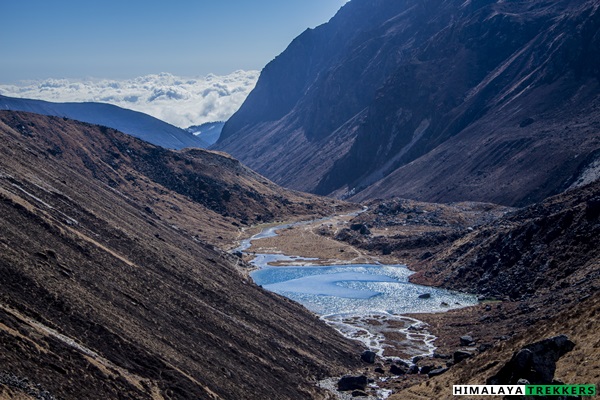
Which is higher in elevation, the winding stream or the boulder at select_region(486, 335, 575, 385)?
the winding stream

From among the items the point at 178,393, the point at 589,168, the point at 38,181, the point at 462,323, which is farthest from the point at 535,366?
the point at 589,168

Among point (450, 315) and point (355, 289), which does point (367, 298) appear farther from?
point (450, 315)

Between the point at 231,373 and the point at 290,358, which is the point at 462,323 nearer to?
the point at 290,358

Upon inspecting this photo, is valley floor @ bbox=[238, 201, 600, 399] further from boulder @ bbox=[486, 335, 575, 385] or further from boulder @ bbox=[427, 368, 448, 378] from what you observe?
boulder @ bbox=[427, 368, 448, 378]

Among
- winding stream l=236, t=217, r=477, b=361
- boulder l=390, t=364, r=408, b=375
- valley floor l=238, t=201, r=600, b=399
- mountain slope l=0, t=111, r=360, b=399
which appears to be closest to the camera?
mountain slope l=0, t=111, r=360, b=399

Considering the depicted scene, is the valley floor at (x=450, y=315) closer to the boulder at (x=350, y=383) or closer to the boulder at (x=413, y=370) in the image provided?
the boulder at (x=413, y=370)

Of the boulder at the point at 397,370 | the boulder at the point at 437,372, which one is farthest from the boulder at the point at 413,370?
the boulder at the point at 437,372

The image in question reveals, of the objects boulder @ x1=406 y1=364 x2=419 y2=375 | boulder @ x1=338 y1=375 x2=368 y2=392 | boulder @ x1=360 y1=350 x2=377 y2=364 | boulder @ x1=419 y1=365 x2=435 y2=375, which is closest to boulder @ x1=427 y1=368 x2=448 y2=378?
boulder @ x1=419 y1=365 x2=435 y2=375
